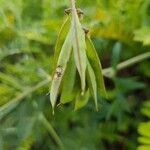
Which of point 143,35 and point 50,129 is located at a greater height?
point 143,35

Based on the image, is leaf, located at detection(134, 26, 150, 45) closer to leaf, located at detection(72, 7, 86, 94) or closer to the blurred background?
the blurred background

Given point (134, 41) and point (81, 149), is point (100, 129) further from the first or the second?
point (134, 41)

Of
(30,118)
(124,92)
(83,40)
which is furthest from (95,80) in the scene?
(124,92)

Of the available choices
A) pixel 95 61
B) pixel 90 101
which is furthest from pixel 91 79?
pixel 90 101

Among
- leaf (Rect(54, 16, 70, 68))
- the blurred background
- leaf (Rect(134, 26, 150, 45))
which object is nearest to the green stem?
the blurred background

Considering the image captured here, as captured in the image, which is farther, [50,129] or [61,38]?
[50,129]

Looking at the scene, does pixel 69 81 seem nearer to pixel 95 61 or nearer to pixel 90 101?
pixel 95 61
